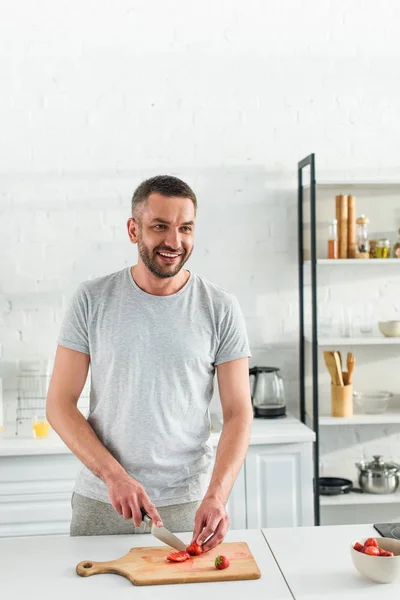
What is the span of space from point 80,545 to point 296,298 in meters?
2.09

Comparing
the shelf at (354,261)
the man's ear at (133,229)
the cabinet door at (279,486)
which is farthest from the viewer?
the shelf at (354,261)

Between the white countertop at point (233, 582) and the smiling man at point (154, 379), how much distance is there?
6.5 inches

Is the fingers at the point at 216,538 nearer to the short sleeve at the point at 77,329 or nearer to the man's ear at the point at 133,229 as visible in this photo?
the short sleeve at the point at 77,329

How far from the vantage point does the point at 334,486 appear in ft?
12.1

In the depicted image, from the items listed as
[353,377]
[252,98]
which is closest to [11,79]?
[252,98]

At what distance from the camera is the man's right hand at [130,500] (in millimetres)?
1960

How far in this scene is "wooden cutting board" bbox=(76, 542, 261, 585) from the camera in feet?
Result: 5.90

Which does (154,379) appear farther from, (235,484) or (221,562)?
(235,484)

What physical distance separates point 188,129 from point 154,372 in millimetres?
1861

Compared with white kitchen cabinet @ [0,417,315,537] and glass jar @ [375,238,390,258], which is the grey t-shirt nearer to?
white kitchen cabinet @ [0,417,315,537]

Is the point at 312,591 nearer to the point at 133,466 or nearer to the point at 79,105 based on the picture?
the point at 133,466

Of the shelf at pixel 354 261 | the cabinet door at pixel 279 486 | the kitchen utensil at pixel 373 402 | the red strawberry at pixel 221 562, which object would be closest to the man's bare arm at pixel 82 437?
the red strawberry at pixel 221 562

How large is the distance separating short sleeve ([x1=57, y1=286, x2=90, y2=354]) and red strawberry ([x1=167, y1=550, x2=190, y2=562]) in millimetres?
→ 660

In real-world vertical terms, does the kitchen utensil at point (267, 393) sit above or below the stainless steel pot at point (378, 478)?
above
